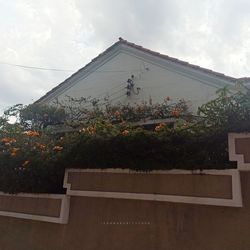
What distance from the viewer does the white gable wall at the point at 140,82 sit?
9484 millimetres

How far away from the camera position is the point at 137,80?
426 inches

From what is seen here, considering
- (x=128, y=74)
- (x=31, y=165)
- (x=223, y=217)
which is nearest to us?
(x=223, y=217)

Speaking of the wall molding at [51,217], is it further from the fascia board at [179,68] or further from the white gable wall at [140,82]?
the fascia board at [179,68]

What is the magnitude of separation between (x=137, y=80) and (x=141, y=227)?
20.7 feet

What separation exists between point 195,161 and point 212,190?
0.48m

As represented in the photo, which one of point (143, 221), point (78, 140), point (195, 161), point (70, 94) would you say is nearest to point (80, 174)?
point (78, 140)

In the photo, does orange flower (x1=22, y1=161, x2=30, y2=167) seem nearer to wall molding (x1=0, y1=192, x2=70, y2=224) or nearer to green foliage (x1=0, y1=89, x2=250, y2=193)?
green foliage (x1=0, y1=89, x2=250, y2=193)

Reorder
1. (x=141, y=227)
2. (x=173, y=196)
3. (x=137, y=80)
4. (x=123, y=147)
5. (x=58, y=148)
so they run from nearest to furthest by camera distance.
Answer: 1. (x=173, y=196)
2. (x=141, y=227)
3. (x=123, y=147)
4. (x=58, y=148)
5. (x=137, y=80)

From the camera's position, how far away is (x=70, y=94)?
12.4 m

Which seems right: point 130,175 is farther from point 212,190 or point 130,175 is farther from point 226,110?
point 226,110

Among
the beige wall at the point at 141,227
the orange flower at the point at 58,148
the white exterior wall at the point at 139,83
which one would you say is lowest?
the beige wall at the point at 141,227

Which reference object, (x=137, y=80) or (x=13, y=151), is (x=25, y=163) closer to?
(x=13, y=151)

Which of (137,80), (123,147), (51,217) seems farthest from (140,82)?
(51,217)

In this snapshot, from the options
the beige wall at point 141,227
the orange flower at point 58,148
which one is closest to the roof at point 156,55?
the beige wall at point 141,227
